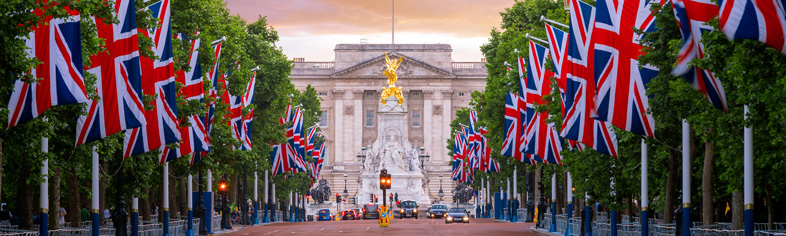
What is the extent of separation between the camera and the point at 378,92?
608ft

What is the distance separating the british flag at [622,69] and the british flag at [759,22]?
32.1ft

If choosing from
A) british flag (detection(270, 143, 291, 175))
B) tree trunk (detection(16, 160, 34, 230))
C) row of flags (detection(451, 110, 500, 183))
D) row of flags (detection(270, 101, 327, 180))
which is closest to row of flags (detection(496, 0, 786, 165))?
tree trunk (detection(16, 160, 34, 230))

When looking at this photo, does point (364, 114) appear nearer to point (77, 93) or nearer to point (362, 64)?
point (362, 64)

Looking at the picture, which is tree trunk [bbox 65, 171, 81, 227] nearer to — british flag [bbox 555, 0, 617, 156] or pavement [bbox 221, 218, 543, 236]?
pavement [bbox 221, 218, 543, 236]

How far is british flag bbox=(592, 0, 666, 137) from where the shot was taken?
29.7 metres

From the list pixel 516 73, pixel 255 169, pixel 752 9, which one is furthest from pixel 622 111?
pixel 255 169

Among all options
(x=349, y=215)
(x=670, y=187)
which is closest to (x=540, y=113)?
(x=670, y=187)

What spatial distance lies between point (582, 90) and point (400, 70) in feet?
494

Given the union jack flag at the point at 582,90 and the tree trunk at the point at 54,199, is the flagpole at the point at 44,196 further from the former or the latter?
the union jack flag at the point at 582,90

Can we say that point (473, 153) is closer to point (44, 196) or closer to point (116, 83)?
point (116, 83)

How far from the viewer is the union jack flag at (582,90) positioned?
1307 inches

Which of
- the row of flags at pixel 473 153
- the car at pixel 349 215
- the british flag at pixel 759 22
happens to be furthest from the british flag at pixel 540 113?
the car at pixel 349 215

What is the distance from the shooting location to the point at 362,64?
184 meters

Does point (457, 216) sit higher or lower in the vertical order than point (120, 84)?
lower
